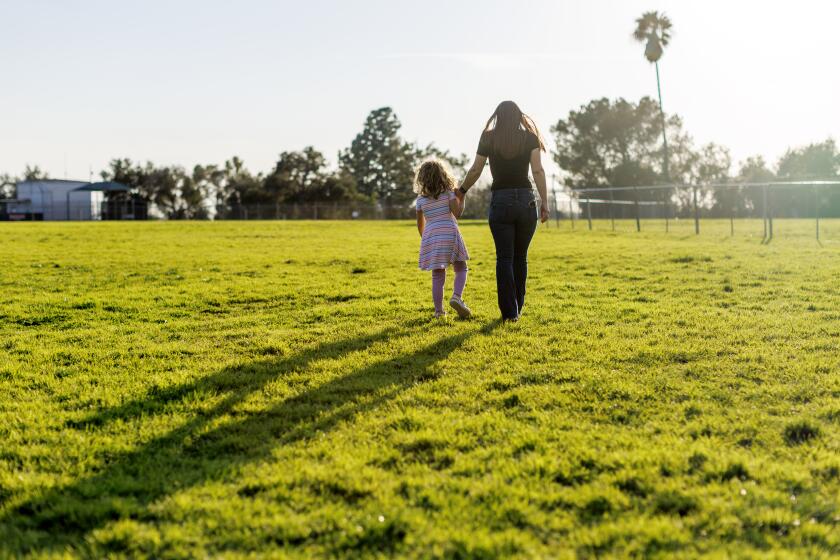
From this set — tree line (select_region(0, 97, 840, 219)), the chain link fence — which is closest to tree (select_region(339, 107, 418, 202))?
tree line (select_region(0, 97, 840, 219))

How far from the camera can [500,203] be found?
7102mm

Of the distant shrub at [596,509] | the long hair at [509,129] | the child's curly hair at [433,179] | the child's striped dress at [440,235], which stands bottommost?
the distant shrub at [596,509]

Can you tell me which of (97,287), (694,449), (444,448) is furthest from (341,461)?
(97,287)

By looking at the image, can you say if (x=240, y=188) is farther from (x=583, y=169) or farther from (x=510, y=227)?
(x=510, y=227)

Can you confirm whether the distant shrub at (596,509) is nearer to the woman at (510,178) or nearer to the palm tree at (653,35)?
the woman at (510,178)

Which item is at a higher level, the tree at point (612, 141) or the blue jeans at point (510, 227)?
the tree at point (612, 141)

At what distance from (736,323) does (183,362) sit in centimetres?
506

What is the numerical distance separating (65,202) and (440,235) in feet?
209

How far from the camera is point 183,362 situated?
238 inches

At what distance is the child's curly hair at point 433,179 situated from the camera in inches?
286

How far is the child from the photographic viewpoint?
23.9ft

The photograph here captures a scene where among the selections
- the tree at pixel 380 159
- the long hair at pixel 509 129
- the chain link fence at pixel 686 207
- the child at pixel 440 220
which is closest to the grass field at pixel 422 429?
the child at pixel 440 220

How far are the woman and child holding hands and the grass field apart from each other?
558mm

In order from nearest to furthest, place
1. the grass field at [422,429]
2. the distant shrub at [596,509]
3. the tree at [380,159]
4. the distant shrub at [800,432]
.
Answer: the grass field at [422,429] → the distant shrub at [596,509] → the distant shrub at [800,432] → the tree at [380,159]
